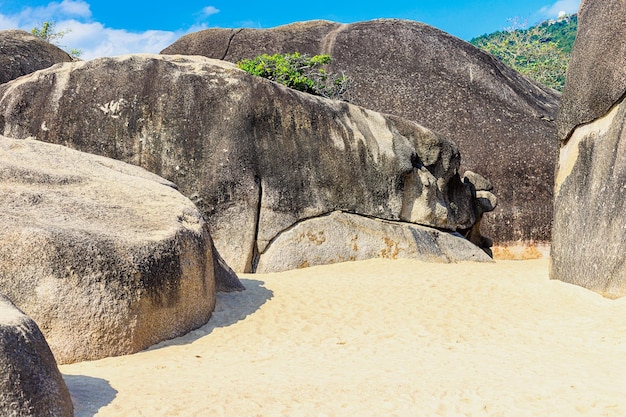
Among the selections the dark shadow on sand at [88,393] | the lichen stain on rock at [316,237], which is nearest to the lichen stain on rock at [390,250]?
the lichen stain on rock at [316,237]

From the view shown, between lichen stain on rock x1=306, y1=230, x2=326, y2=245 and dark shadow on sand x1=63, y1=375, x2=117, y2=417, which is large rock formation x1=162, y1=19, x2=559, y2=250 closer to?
lichen stain on rock x1=306, y1=230, x2=326, y2=245

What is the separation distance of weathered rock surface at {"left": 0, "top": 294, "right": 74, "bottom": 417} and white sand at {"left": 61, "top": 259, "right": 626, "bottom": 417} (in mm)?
323

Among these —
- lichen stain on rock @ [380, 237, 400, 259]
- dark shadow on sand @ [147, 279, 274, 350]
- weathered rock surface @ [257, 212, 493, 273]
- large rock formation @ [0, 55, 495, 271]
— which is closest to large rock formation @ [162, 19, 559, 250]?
weathered rock surface @ [257, 212, 493, 273]

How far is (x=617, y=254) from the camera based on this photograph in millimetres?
8297

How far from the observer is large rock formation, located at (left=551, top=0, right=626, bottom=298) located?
8539mm

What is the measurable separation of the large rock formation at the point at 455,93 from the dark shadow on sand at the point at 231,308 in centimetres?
918

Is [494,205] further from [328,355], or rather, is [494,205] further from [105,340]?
[105,340]

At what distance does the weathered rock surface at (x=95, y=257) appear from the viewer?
236 inches

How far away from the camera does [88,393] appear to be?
4723mm

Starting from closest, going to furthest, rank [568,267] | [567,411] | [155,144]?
[567,411] → [568,267] → [155,144]

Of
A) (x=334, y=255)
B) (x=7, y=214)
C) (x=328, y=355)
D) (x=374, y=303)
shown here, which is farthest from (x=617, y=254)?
(x=7, y=214)

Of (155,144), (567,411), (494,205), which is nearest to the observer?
(567,411)

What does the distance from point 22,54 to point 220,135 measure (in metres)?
6.58

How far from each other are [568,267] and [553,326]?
2124mm
